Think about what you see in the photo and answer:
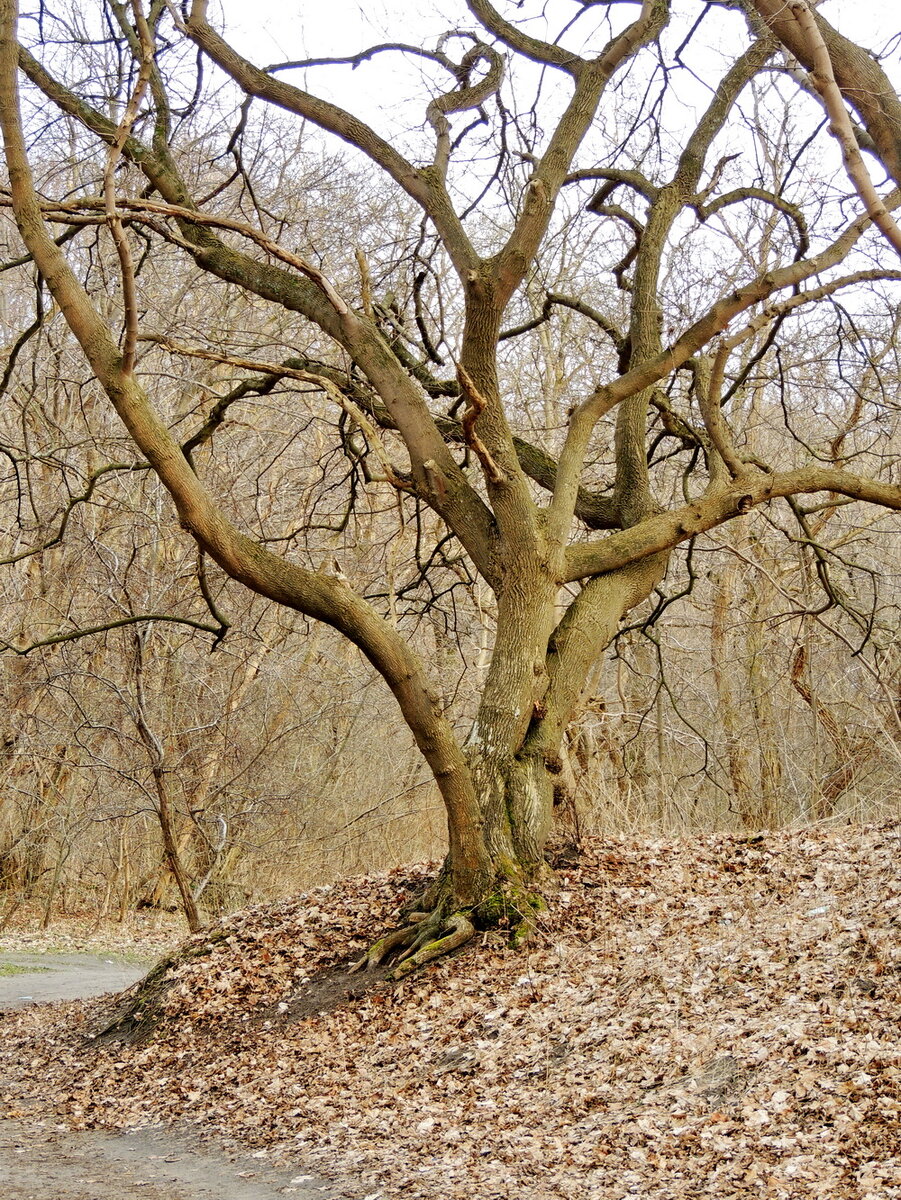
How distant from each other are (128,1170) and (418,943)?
7.18 ft

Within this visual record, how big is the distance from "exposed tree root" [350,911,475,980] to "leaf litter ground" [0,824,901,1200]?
111 mm

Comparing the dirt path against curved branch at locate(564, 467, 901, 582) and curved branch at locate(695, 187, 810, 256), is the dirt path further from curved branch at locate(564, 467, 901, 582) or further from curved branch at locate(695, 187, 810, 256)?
curved branch at locate(695, 187, 810, 256)

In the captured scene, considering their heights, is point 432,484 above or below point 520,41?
below

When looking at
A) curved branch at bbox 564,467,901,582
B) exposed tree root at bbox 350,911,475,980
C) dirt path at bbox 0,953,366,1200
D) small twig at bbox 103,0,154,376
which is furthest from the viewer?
curved branch at bbox 564,467,901,582

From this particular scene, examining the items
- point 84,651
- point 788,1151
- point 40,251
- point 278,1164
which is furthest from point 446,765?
point 84,651

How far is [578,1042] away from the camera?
198 inches

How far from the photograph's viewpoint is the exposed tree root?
6.28m

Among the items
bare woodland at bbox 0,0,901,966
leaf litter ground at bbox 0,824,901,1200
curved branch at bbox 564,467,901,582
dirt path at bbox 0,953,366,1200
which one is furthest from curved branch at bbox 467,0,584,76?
dirt path at bbox 0,953,366,1200

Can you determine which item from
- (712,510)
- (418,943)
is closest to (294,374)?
(712,510)

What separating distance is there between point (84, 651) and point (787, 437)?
9.09m

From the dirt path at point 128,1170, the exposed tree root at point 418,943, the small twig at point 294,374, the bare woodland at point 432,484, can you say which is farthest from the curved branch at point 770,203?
the dirt path at point 128,1170

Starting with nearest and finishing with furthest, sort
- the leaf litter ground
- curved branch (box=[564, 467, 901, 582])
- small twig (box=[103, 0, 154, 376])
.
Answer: the leaf litter ground, small twig (box=[103, 0, 154, 376]), curved branch (box=[564, 467, 901, 582])

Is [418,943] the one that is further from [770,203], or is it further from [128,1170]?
[770,203]

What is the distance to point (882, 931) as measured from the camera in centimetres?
505
